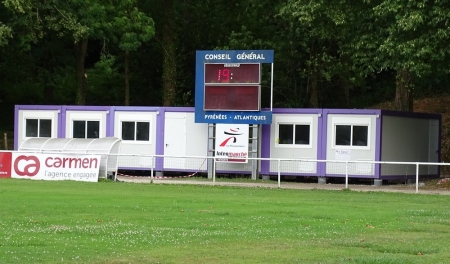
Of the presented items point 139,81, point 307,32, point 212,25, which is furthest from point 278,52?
point 139,81

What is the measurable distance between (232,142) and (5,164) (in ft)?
29.0

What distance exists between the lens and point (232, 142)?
3572 cm

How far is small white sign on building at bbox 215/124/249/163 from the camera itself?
3553cm

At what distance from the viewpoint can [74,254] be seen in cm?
1275

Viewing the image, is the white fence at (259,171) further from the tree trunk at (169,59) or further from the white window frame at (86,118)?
the tree trunk at (169,59)

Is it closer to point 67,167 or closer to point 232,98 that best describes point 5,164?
point 67,167

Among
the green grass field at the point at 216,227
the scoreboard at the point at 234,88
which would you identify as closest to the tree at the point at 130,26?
the scoreboard at the point at 234,88

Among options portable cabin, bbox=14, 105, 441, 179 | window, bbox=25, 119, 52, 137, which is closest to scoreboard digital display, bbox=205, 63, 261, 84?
portable cabin, bbox=14, 105, 441, 179

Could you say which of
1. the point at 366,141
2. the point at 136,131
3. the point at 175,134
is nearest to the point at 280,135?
the point at 366,141

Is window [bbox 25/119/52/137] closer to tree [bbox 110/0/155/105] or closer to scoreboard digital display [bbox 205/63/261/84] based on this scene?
scoreboard digital display [bbox 205/63/261/84]

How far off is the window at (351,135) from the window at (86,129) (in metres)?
10.4

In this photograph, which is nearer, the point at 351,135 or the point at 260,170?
the point at 351,135

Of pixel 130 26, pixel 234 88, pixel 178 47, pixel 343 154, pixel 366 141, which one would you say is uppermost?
pixel 130 26

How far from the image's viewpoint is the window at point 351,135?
35.4m
